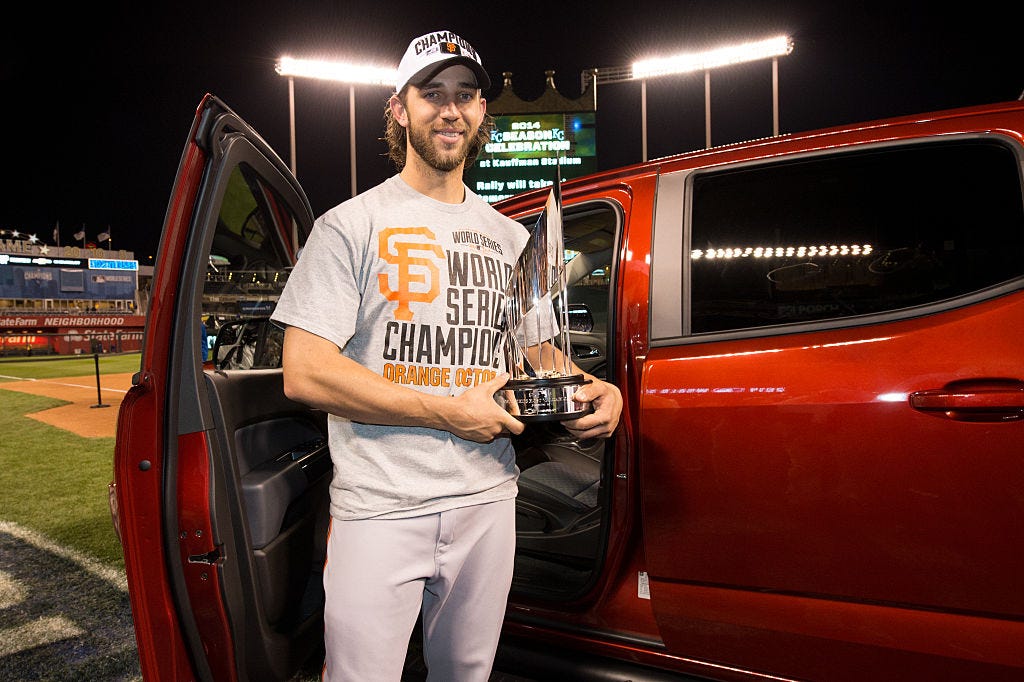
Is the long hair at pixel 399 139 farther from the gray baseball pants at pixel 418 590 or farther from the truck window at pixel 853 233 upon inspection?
the gray baseball pants at pixel 418 590

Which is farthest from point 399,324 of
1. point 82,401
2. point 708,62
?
point 708,62

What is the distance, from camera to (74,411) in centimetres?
919

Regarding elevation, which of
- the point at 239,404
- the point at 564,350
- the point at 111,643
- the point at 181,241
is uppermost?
the point at 181,241

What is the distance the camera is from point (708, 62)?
68.7 ft

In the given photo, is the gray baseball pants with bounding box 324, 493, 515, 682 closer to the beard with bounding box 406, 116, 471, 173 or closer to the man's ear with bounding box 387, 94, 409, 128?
the beard with bounding box 406, 116, 471, 173

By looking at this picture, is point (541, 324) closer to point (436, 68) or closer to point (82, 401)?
point (436, 68)

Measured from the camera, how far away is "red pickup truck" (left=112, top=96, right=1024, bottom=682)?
1322 mm

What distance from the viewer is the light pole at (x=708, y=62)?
20.0 meters

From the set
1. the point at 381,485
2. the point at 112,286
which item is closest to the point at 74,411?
the point at 381,485

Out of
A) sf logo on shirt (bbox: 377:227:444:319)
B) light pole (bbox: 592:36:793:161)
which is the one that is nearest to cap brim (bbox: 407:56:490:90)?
sf logo on shirt (bbox: 377:227:444:319)

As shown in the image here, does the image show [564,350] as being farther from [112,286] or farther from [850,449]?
[112,286]

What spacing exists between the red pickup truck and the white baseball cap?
0.52 metres

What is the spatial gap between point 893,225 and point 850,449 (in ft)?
2.04

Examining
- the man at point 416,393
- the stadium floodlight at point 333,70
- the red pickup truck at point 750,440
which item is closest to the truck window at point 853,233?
the red pickup truck at point 750,440
